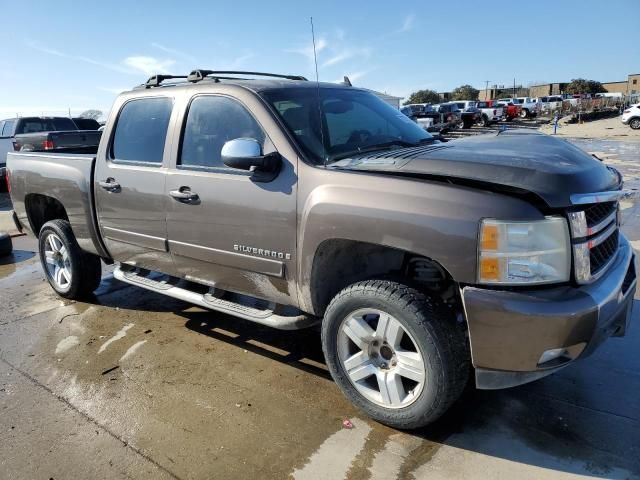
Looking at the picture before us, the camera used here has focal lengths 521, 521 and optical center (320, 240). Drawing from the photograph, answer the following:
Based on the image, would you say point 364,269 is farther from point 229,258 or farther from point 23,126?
point 23,126

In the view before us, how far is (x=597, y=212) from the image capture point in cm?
266

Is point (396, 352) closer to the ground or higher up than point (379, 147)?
closer to the ground

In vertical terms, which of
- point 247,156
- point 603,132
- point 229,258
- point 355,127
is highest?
point 355,127

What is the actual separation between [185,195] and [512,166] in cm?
214

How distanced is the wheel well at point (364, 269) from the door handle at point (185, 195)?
1.07m

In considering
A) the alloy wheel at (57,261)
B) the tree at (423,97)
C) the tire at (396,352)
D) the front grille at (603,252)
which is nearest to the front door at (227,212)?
the tire at (396,352)

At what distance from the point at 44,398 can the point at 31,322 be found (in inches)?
62.1

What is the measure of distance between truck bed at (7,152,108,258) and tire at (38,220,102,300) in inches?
8.8

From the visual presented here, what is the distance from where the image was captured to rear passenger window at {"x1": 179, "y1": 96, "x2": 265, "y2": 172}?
341cm

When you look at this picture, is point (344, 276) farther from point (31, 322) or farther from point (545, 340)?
point (31, 322)

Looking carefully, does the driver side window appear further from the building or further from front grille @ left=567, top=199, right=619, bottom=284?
the building

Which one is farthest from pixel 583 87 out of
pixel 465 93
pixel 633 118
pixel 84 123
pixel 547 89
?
pixel 84 123

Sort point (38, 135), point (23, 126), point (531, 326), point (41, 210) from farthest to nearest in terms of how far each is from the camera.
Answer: point (23, 126) → point (38, 135) → point (41, 210) → point (531, 326)

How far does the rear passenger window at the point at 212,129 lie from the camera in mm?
3414
